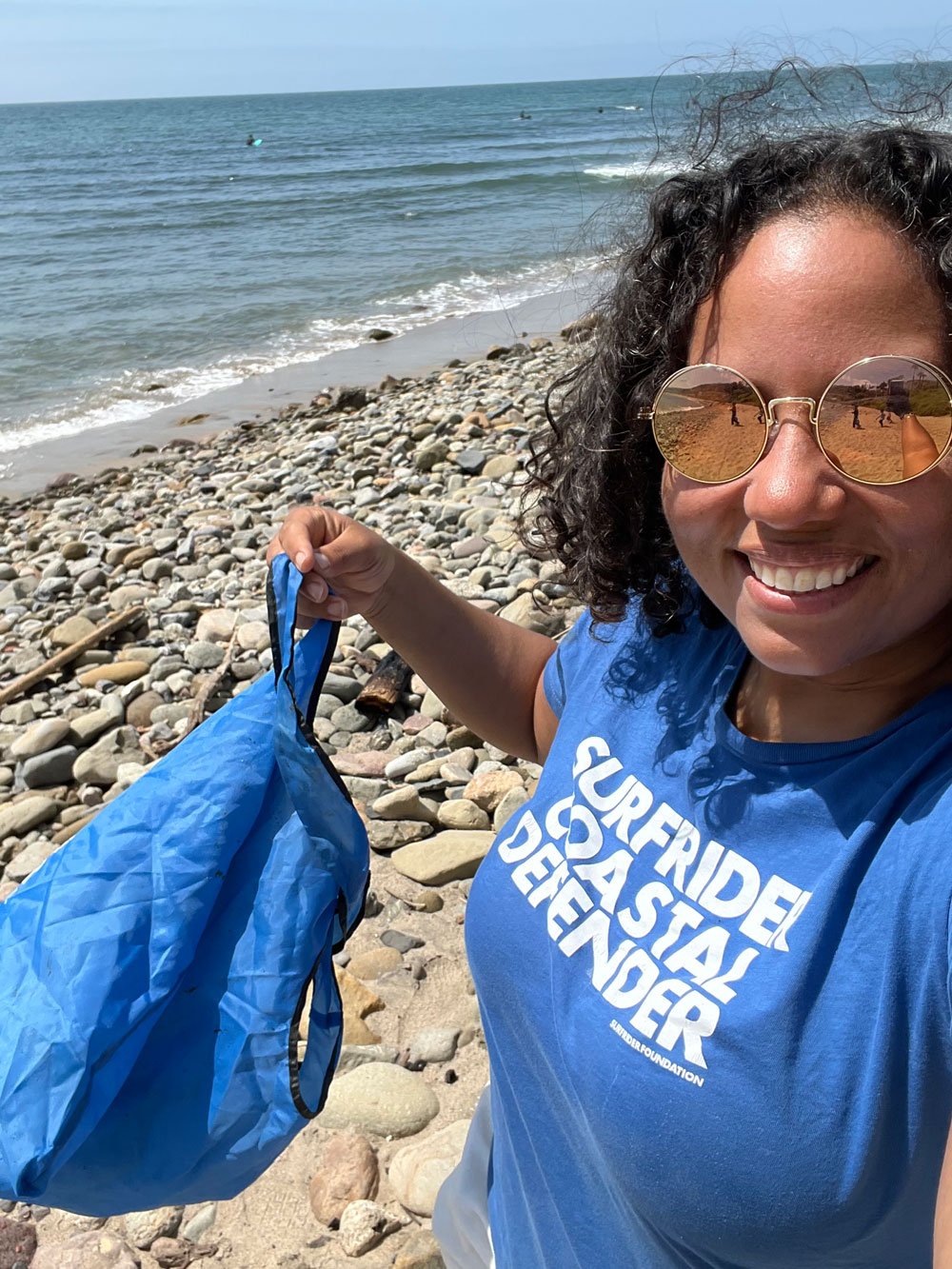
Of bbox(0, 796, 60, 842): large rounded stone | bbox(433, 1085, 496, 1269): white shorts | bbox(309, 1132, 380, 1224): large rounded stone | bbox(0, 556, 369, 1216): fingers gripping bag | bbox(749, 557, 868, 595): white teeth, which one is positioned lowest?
bbox(0, 796, 60, 842): large rounded stone

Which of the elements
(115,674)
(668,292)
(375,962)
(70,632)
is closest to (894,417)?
(668,292)

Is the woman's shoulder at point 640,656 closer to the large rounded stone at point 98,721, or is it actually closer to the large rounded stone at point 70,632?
the large rounded stone at point 98,721

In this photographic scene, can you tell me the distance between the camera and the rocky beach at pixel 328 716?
2.37 m

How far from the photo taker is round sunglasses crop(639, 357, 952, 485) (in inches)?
44.6

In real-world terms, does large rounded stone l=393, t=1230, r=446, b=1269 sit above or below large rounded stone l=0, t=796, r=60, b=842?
above

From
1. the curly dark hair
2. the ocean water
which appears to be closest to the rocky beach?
the curly dark hair

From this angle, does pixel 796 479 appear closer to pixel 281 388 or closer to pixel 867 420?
pixel 867 420

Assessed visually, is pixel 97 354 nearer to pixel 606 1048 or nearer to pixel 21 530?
pixel 21 530

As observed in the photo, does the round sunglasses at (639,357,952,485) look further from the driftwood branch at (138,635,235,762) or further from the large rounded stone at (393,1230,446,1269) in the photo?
the driftwood branch at (138,635,235,762)

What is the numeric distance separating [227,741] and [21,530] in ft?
23.2

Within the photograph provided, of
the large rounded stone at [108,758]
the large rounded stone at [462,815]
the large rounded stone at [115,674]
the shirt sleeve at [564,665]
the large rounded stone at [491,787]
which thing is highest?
the shirt sleeve at [564,665]

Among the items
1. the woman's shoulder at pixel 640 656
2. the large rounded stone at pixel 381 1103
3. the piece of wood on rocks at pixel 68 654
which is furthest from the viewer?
the piece of wood on rocks at pixel 68 654

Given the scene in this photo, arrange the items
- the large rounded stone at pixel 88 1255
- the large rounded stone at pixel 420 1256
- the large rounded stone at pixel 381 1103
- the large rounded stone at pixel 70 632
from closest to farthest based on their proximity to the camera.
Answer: the large rounded stone at pixel 420 1256
the large rounded stone at pixel 88 1255
the large rounded stone at pixel 381 1103
the large rounded stone at pixel 70 632

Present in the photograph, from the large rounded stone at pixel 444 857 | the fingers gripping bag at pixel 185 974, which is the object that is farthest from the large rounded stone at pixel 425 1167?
the large rounded stone at pixel 444 857
